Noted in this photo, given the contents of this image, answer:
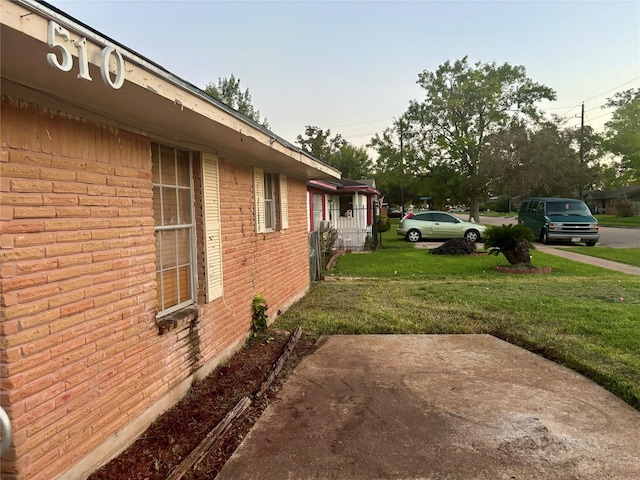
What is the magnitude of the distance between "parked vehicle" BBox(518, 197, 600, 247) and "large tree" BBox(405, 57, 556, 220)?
11.2 m

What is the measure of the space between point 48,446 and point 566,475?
311cm

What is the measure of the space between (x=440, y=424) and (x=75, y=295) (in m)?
2.82

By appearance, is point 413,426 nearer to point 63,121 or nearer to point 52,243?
point 52,243

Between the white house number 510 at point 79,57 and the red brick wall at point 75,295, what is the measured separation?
1.92 feet

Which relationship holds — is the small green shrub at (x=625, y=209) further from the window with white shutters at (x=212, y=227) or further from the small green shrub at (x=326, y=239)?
the window with white shutters at (x=212, y=227)

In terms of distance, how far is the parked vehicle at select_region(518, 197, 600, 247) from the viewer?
17875 millimetres

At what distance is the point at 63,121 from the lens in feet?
Result: 8.46

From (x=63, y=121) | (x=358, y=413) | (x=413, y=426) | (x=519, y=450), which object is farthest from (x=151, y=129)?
(x=519, y=450)

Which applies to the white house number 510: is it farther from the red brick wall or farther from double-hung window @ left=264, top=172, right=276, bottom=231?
double-hung window @ left=264, top=172, right=276, bottom=231

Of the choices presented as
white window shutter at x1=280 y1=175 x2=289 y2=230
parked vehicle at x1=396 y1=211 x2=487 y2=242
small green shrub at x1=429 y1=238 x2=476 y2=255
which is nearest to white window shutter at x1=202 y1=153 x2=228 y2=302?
white window shutter at x1=280 y1=175 x2=289 y2=230

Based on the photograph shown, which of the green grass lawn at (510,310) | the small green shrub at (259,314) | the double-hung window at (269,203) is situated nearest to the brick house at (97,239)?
the small green shrub at (259,314)

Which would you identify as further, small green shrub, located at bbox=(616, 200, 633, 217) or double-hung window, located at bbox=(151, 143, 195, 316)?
small green shrub, located at bbox=(616, 200, 633, 217)

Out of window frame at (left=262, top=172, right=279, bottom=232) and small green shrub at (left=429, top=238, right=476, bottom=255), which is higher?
window frame at (left=262, top=172, right=279, bottom=232)

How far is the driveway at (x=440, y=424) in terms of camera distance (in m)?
2.82
